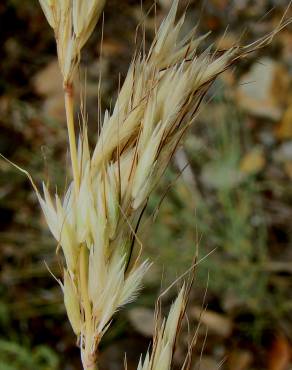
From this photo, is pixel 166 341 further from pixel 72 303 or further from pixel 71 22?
pixel 71 22

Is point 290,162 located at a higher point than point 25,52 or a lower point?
lower

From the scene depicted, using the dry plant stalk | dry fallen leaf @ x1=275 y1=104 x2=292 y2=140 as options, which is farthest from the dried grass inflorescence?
dry fallen leaf @ x1=275 y1=104 x2=292 y2=140

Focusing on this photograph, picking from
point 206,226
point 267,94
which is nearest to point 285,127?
point 267,94

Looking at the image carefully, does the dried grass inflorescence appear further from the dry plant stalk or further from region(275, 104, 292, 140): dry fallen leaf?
region(275, 104, 292, 140): dry fallen leaf

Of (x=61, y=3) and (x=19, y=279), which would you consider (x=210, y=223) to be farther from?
(x=61, y=3)

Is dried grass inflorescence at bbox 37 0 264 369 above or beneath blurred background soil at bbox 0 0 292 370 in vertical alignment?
above

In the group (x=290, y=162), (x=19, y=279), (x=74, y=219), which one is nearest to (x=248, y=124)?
(x=290, y=162)

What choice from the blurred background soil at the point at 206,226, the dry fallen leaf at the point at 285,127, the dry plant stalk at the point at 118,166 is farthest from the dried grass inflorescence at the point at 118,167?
the dry fallen leaf at the point at 285,127

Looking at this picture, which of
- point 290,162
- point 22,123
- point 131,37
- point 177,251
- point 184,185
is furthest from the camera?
point 131,37
